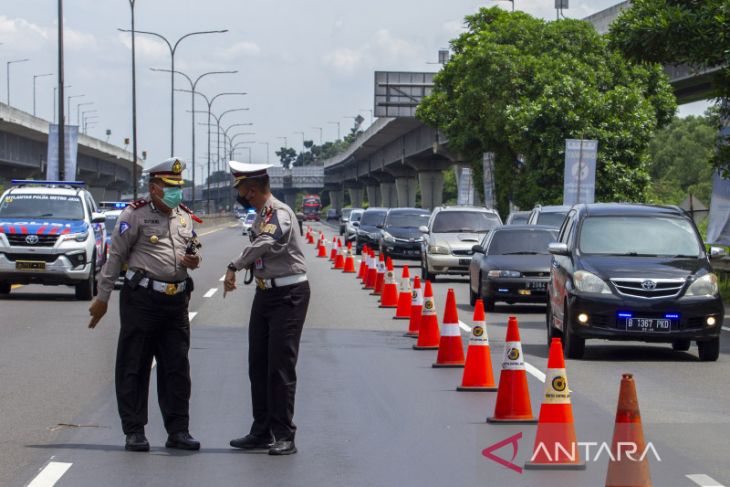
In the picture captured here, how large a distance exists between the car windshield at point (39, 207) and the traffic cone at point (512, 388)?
50.2 feet

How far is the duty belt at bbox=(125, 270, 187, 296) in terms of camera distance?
9.17 metres

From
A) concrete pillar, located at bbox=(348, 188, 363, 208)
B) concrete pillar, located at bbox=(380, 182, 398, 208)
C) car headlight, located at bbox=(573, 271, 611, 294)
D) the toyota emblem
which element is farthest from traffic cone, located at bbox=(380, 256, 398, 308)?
concrete pillar, located at bbox=(348, 188, 363, 208)

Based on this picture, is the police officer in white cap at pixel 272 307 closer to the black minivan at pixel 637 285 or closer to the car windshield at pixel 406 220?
the black minivan at pixel 637 285

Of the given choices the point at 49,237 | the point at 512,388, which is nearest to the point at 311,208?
the point at 49,237

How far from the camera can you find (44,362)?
14352mm

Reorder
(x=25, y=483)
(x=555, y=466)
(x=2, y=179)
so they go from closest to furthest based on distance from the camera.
Result: (x=25, y=483) → (x=555, y=466) → (x=2, y=179)

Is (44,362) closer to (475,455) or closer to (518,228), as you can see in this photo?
(475,455)

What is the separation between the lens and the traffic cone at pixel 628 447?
7.07 m

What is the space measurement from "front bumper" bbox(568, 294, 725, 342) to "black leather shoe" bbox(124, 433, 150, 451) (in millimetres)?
6986

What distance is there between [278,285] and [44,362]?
19.9 ft

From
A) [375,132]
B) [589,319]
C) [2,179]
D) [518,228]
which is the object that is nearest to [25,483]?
[589,319]

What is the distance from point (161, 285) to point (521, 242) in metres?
14.9

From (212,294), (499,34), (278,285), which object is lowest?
(212,294)

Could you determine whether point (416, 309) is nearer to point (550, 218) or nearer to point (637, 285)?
point (637, 285)
